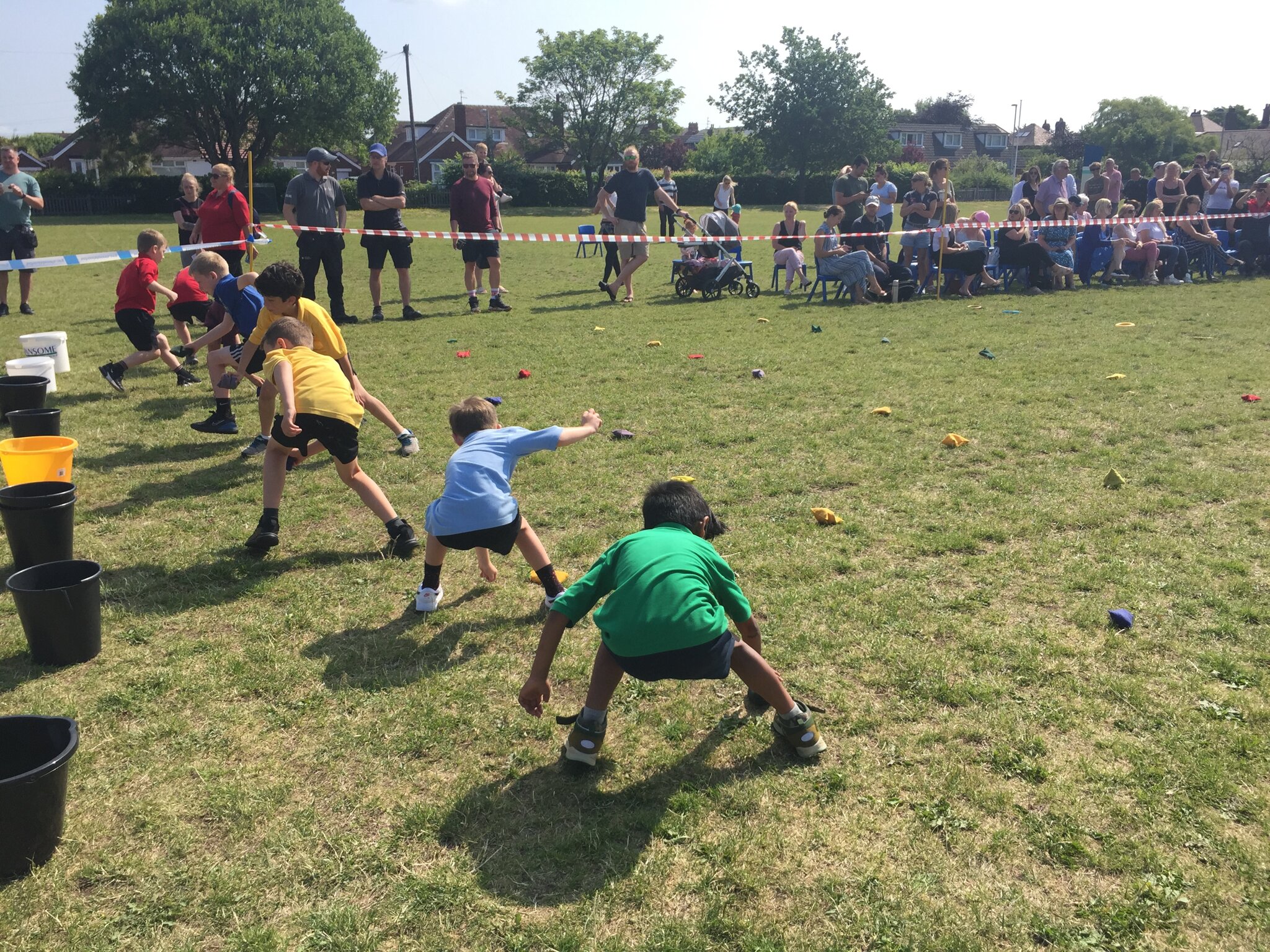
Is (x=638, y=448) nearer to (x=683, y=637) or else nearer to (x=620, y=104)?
(x=683, y=637)

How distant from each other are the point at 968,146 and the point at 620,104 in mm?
57124

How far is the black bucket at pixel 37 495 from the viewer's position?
4.64m

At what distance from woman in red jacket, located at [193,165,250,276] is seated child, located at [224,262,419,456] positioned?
439 cm

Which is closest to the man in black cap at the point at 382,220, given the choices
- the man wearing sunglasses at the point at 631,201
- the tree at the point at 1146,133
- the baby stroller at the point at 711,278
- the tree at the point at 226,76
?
the man wearing sunglasses at the point at 631,201

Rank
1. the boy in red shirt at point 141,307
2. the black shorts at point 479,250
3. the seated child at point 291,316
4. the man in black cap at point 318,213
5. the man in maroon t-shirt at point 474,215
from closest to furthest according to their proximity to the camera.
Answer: the seated child at point 291,316 → the boy in red shirt at point 141,307 → the man in black cap at point 318,213 → the man in maroon t-shirt at point 474,215 → the black shorts at point 479,250

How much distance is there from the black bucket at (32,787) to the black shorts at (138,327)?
697cm

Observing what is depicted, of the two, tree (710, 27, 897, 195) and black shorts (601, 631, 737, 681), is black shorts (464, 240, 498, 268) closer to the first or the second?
black shorts (601, 631, 737, 681)

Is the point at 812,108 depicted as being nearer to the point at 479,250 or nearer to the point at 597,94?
the point at 597,94

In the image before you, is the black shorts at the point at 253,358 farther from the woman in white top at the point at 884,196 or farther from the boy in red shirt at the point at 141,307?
the woman in white top at the point at 884,196

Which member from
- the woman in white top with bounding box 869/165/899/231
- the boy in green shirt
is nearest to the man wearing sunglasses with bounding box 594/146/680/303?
the woman in white top with bounding box 869/165/899/231

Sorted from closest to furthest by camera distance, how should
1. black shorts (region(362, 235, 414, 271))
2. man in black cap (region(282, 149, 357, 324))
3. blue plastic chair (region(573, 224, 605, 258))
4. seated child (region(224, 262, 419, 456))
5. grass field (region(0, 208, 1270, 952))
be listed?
grass field (region(0, 208, 1270, 952)), seated child (region(224, 262, 419, 456)), man in black cap (region(282, 149, 357, 324)), black shorts (region(362, 235, 414, 271)), blue plastic chair (region(573, 224, 605, 258))

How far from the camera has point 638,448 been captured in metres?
7.18

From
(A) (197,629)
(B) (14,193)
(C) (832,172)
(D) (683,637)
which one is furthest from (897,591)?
(C) (832,172)

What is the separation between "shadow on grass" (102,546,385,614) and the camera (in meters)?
4.85
